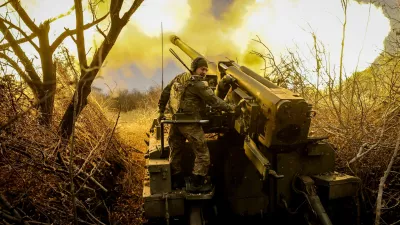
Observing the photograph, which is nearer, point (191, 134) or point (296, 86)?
point (191, 134)

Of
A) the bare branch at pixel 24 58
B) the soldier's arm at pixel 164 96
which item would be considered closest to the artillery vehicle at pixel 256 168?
the soldier's arm at pixel 164 96

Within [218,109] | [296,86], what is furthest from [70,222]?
[296,86]

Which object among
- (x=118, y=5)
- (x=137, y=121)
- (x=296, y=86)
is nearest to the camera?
(x=118, y=5)

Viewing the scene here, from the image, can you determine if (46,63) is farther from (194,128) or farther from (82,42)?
(194,128)

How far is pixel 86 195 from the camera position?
21.1ft

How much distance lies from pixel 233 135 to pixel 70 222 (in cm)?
246

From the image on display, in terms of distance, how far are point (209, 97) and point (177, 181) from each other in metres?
1.28

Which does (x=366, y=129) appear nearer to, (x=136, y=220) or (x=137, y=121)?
(x=136, y=220)

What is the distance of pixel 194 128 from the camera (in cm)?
504

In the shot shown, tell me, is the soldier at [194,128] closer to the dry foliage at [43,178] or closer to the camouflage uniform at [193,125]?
the camouflage uniform at [193,125]

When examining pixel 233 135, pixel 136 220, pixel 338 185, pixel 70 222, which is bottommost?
pixel 136 220

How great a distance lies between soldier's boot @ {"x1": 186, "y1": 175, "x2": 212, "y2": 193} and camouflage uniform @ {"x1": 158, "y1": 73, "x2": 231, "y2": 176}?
76mm

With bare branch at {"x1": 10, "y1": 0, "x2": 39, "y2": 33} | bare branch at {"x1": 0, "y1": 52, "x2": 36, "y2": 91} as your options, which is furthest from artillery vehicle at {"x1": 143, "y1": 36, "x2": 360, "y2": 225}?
bare branch at {"x1": 10, "y1": 0, "x2": 39, "y2": 33}

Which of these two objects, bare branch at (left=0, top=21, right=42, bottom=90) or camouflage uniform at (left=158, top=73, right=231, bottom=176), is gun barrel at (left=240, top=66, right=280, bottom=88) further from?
bare branch at (left=0, top=21, right=42, bottom=90)
